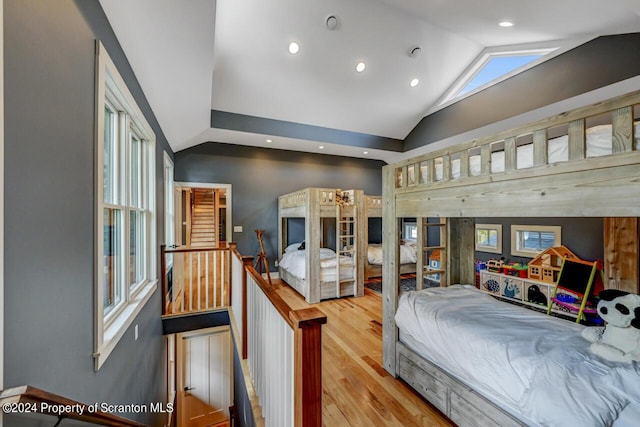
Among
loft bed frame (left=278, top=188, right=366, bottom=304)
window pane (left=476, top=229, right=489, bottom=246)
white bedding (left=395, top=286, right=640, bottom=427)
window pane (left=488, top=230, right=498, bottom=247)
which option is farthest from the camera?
window pane (left=476, top=229, right=489, bottom=246)

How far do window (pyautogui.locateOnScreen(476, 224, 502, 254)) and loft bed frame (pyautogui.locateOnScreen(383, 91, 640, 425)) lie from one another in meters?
2.72

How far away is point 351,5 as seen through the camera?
318 centimetres

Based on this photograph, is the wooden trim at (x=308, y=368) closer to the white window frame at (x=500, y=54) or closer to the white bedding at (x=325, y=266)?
the white bedding at (x=325, y=266)

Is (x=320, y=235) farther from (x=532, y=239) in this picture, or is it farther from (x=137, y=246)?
(x=532, y=239)

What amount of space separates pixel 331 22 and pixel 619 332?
154 inches

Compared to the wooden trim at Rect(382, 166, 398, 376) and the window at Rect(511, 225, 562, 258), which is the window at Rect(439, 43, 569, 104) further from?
the wooden trim at Rect(382, 166, 398, 376)

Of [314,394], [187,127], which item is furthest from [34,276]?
[187,127]

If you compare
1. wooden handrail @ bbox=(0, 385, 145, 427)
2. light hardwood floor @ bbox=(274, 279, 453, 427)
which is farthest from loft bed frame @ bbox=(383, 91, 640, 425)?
wooden handrail @ bbox=(0, 385, 145, 427)

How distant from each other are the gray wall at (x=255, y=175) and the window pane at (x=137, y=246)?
2811mm

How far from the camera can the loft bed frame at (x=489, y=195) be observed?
115cm

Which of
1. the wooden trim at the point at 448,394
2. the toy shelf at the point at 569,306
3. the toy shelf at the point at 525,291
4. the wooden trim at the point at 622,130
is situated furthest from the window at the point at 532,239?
the wooden trim at the point at 622,130

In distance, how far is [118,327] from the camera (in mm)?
1688

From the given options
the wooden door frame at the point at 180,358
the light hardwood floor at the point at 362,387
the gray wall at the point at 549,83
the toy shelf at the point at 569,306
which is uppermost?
the gray wall at the point at 549,83

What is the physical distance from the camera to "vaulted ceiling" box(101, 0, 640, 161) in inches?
76.8
